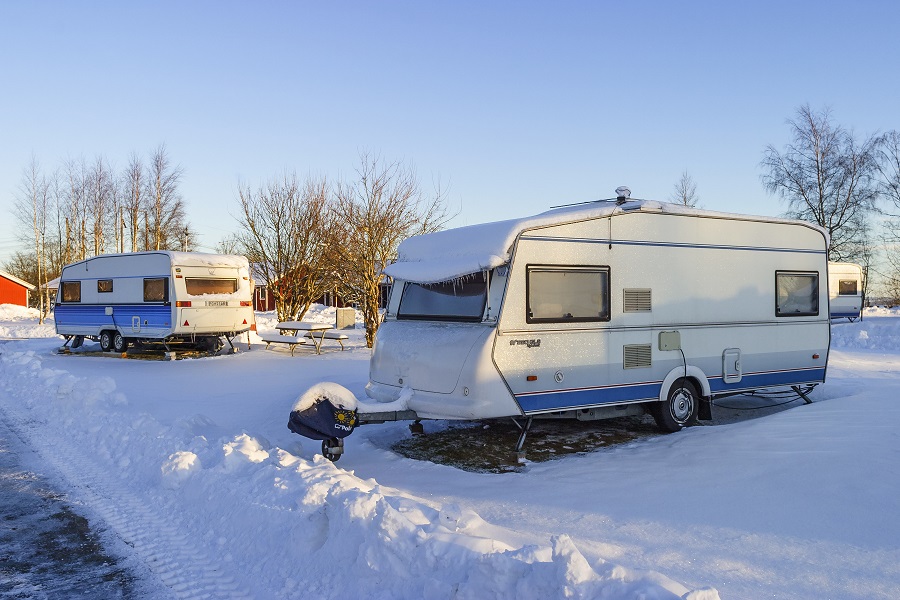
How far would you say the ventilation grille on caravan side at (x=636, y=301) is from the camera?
8.50 metres

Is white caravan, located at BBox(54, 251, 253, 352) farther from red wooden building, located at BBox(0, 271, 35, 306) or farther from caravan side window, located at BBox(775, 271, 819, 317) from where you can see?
red wooden building, located at BBox(0, 271, 35, 306)

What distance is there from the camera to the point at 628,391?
8.47 metres

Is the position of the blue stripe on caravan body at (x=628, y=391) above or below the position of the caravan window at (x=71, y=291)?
below

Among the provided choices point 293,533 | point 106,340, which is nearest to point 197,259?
point 106,340

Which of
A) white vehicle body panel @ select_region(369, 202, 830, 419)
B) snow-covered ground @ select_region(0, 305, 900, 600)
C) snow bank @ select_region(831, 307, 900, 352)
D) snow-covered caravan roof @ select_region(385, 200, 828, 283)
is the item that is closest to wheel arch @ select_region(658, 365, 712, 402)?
white vehicle body panel @ select_region(369, 202, 830, 419)

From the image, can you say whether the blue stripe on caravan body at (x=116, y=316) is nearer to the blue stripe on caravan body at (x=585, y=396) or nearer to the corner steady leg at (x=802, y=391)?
the blue stripe on caravan body at (x=585, y=396)

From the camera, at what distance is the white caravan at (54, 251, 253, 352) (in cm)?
1870

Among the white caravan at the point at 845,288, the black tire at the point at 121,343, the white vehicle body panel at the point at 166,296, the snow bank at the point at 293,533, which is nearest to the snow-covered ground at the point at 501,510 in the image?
the snow bank at the point at 293,533

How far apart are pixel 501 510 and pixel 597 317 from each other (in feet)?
10.3

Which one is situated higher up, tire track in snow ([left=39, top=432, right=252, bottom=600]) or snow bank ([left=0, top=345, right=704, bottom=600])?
snow bank ([left=0, top=345, right=704, bottom=600])

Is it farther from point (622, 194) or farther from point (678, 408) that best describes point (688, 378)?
point (622, 194)

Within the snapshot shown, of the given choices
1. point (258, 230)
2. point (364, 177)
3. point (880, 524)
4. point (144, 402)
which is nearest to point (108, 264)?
point (258, 230)

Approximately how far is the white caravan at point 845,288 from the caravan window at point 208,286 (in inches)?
933

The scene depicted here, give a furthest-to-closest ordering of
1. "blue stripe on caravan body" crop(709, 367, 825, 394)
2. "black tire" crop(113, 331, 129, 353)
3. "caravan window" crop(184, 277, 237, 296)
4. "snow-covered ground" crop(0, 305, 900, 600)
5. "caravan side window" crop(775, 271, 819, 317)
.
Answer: "black tire" crop(113, 331, 129, 353) < "caravan window" crop(184, 277, 237, 296) < "caravan side window" crop(775, 271, 819, 317) < "blue stripe on caravan body" crop(709, 367, 825, 394) < "snow-covered ground" crop(0, 305, 900, 600)
